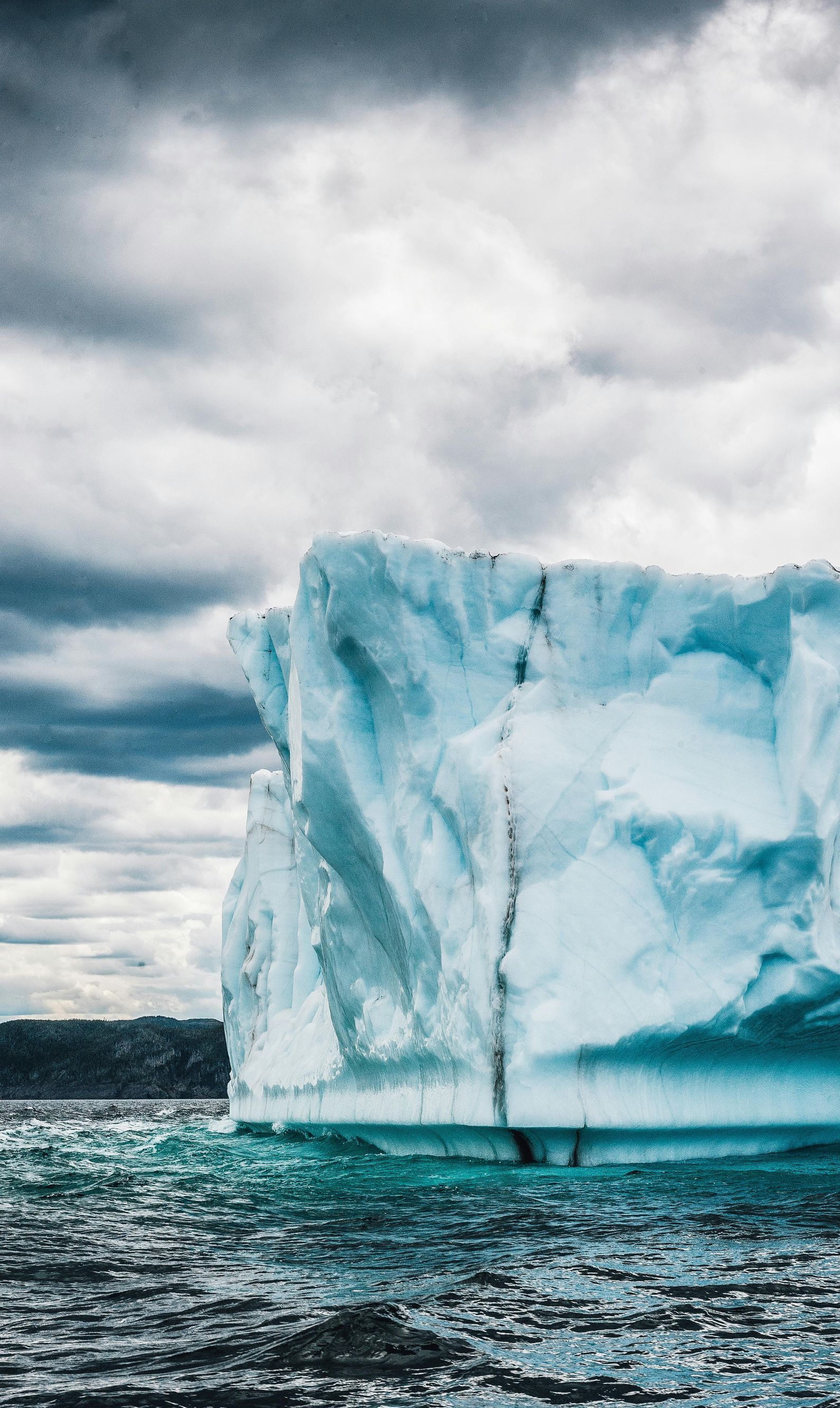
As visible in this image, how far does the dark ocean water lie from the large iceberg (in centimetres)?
96

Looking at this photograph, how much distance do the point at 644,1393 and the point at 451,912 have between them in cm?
754

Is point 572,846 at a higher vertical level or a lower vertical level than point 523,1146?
higher

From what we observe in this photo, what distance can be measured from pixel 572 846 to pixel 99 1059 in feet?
283

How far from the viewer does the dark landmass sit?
285ft

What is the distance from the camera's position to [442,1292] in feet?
18.9

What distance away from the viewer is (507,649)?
12633 mm

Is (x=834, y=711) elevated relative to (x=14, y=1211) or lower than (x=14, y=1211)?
elevated

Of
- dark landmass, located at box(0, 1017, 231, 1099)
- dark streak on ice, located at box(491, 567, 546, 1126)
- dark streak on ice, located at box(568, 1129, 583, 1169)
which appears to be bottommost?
dark landmass, located at box(0, 1017, 231, 1099)

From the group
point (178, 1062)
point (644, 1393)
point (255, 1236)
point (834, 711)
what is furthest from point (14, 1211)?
point (178, 1062)

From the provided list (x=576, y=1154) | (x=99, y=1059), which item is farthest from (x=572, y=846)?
(x=99, y=1059)

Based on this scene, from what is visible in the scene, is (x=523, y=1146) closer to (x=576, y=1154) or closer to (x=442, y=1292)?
(x=576, y=1154)

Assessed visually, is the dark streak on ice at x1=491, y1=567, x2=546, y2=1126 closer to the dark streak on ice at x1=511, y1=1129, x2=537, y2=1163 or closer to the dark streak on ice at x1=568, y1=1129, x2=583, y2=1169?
the dark streak on ice at x1=511, y1=1129, x2=537, y2=1163

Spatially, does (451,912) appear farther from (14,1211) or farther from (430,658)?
(14,1211)

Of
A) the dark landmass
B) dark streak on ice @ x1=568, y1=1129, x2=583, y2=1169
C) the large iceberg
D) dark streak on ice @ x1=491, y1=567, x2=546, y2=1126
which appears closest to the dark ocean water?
dark streak on ice @ x1=568, y1=1129, x2=583, y2=1169
